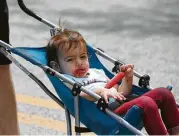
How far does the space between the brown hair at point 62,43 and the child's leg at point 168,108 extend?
600 mm

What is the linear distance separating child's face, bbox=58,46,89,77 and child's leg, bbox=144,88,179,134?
50cm

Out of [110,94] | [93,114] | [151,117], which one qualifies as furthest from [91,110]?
[151,117]

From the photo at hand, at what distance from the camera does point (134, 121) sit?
3.15 meters

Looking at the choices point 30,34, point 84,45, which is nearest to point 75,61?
point 84,45

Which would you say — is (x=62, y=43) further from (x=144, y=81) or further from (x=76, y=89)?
(x=144, y=81)

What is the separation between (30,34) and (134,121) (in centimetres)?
454

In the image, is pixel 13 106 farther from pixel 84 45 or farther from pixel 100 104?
pixel 100 104

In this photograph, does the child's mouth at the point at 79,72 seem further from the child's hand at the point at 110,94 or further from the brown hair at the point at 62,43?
the child's hand at the point at 110,94

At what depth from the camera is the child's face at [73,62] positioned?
3.64 m

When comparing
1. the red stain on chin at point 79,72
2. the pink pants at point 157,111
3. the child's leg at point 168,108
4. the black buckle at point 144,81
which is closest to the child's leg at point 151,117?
the pink pants at point 157,111

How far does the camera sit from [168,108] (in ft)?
11.1

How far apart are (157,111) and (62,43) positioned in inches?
31.5

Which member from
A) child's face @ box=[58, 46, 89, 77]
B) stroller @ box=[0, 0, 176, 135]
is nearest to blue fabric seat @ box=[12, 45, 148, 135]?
stroller @ box=[0, 0, 176, 135]

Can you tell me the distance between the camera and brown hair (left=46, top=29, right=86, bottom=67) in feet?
11.9
